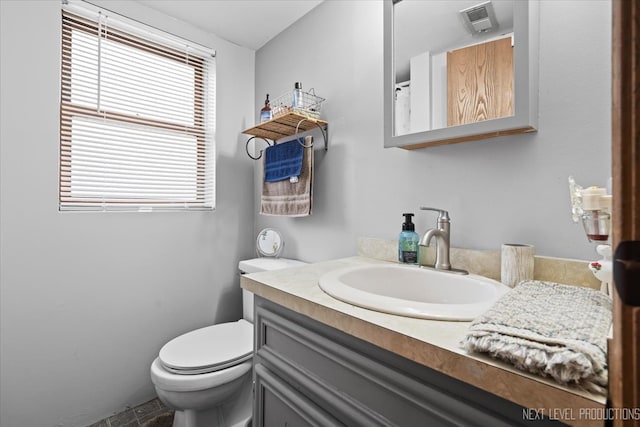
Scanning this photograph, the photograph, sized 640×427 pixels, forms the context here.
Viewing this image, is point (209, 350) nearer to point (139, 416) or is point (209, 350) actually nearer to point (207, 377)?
point (207, 377)

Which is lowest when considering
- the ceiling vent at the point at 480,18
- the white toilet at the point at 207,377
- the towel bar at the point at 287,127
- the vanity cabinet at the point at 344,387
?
the white toilet at the point at 207,377

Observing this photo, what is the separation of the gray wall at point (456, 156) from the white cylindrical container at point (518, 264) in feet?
0.33

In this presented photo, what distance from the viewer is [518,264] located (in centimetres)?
83

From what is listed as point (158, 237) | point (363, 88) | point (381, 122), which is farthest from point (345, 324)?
point (158, 237)

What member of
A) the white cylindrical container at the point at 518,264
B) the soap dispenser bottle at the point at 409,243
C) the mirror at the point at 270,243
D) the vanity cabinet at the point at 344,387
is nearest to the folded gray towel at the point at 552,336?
the vanity cabinet at the point at 344,387

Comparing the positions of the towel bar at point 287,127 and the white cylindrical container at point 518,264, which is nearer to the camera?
the white cylindrical container at point 518,264

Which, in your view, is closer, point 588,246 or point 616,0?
point 616,0

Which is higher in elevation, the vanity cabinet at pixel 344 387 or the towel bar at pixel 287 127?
the towel bar at pixel 287 127

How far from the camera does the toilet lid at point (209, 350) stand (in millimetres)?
1274

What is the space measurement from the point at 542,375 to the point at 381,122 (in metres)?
1.11

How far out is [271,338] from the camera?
940 millimetres

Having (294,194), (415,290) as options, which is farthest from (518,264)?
(294,194)

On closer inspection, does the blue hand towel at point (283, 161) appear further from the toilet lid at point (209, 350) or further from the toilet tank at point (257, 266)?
the toilet lid at point (209, 350)

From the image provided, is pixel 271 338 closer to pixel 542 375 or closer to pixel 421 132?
pixel 542 375
